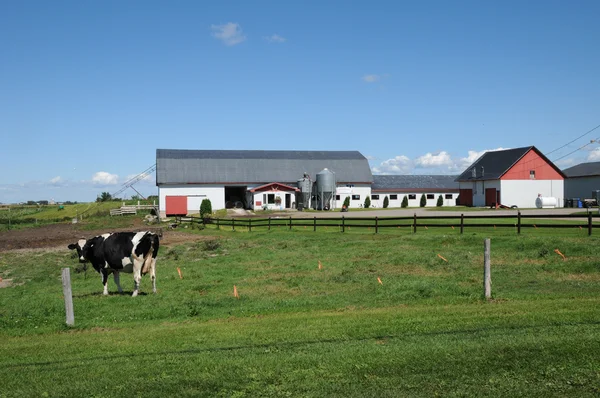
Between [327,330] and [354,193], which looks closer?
[327,330]

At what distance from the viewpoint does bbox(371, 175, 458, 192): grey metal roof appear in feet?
268

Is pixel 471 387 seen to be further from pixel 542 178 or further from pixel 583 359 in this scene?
pixel 542 178

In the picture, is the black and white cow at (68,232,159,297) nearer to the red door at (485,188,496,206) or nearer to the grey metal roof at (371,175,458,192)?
the red door at (485,188,496,206)

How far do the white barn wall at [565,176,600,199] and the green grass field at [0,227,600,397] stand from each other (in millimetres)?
56038

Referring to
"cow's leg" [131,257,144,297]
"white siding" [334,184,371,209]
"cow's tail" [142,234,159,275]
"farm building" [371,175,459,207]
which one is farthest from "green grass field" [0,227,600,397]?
"farm building" [371,175,459,207]

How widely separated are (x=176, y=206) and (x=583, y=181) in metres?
52.9

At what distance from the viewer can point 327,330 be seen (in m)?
10.5

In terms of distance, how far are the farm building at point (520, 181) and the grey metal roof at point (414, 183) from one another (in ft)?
32.9

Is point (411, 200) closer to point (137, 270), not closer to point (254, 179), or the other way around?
point (254, 179)

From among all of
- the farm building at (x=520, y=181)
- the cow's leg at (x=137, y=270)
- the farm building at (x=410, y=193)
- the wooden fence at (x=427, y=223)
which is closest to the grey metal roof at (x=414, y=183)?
the farm building at (x=410, y=193)

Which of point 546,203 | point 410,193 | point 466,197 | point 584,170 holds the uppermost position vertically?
point 584,170

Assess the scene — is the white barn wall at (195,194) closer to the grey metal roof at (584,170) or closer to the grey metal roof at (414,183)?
the grey metal roof at (414,183)

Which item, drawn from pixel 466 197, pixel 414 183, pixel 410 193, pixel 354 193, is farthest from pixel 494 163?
pixel 354 193

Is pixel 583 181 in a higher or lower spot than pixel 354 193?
higher
